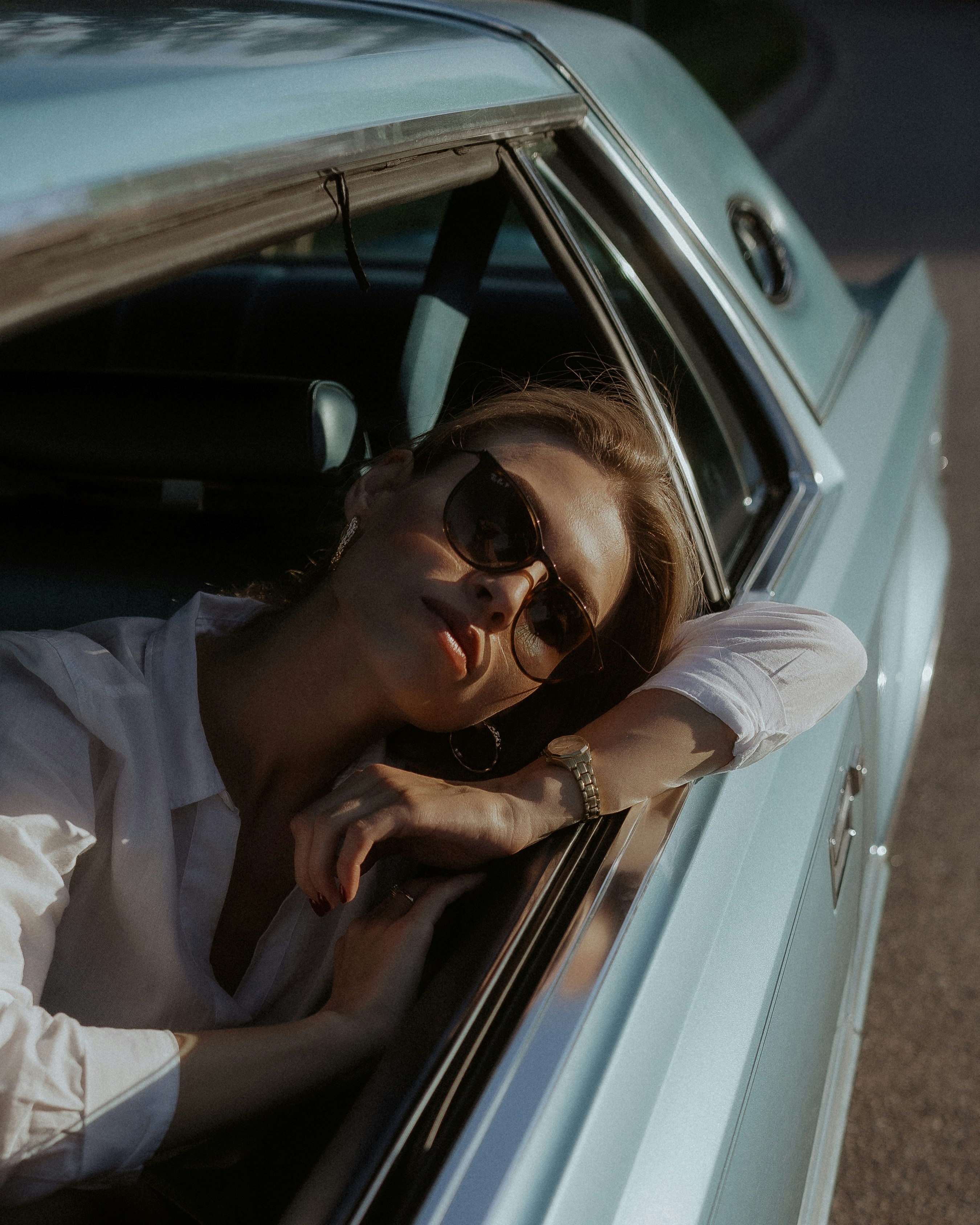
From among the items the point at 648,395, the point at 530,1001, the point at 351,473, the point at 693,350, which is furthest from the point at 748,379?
the point at 530,1001

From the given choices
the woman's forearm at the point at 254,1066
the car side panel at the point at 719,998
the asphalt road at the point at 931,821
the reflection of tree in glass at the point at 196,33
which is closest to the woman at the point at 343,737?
the woman's forearm at the point at 254,1066

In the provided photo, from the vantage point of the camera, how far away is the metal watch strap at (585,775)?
4.45ft

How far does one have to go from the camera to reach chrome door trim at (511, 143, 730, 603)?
171cm

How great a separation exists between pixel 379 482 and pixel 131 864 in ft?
1.92

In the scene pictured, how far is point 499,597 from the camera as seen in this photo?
1390 millimetres

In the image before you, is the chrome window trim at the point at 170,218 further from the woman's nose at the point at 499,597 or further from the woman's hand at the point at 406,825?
the woman's hand at the point at 406,825

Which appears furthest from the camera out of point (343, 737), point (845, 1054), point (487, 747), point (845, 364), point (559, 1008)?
point (845, 364)

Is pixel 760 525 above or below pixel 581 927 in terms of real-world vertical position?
below

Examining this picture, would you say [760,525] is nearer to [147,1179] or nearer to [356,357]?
[356,357]

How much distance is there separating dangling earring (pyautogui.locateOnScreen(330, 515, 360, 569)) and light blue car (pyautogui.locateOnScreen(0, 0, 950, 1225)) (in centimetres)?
18

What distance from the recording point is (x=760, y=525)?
2.02m

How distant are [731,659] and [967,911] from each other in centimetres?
188

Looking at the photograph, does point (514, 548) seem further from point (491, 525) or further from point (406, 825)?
point (406, 825)

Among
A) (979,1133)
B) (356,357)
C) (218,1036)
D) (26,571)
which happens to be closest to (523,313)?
(356,357)
